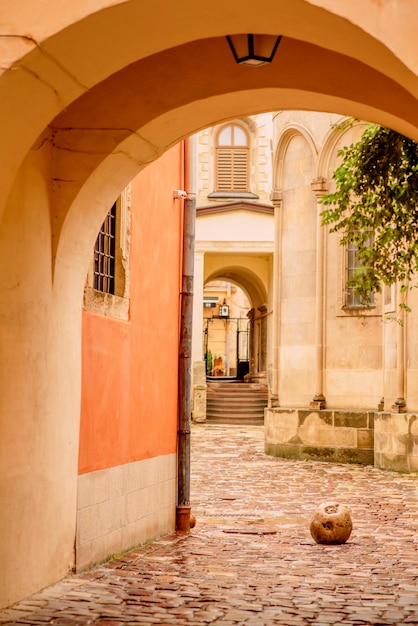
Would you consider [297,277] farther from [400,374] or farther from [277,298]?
[400,374]

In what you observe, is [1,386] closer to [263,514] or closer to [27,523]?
[27,523]

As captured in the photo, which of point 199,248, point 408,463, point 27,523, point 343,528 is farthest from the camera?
point 199,248

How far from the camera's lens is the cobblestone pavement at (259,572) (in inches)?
264

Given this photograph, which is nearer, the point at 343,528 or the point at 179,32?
the point at 179,32

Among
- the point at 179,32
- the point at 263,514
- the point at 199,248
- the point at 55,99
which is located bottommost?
the point at 263,514

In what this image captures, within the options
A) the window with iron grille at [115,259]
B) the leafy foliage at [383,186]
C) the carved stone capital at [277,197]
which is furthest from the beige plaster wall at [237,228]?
the leafy foliage at [383,186]

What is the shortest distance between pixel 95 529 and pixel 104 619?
2137 millimetres

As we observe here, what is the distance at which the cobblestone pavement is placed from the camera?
6.71 m

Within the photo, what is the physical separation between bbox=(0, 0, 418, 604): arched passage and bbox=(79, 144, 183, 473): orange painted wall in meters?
0.69

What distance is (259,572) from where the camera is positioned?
8742 millimetres

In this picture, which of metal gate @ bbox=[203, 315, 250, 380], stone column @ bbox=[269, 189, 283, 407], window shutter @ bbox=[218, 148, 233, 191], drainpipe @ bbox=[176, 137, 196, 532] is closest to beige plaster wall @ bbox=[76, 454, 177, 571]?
drainpipe @ bbox=[176, 137, 196, 532]

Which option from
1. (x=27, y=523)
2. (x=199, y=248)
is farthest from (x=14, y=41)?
(x=199, y=248)

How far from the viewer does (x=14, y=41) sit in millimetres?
5051

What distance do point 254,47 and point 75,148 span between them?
180cm
